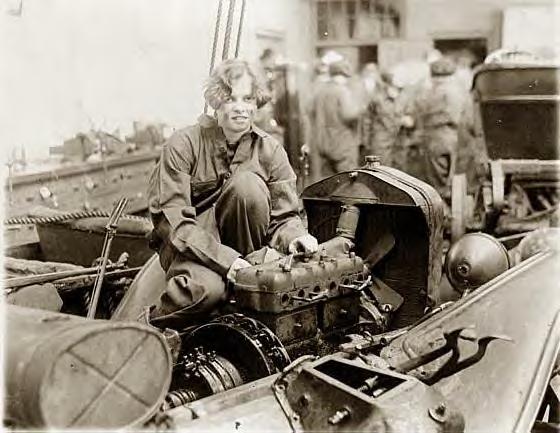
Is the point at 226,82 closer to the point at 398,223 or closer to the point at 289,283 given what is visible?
the point at 289,283

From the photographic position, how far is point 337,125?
912 centimetres

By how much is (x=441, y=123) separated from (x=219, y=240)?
599 cm

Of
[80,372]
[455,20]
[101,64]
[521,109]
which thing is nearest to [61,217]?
[101,64]

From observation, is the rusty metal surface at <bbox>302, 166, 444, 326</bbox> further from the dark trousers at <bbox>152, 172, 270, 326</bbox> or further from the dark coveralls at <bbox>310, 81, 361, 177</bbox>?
the dark coveralls at <bbox>310, 81, 361, 177</bbox>

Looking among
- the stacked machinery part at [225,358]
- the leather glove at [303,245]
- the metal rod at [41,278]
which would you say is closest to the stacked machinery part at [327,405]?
the stacked machinery part at [225,358]

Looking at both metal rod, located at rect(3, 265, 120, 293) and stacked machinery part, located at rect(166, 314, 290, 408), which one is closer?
stacked machinery part, located at rect(166, 314, 290, 408)

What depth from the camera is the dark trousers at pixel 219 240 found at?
7.96 ft

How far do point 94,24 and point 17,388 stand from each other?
5229mm

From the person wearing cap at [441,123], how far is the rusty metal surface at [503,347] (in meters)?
5.69

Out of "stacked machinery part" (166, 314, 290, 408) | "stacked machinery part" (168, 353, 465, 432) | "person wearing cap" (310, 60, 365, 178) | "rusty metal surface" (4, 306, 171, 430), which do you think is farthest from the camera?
"person wearing cap" (310, 60, 365, 178)

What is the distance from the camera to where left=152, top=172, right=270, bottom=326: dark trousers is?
243 cm

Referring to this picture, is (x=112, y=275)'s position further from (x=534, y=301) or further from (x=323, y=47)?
(x=323, y=47)

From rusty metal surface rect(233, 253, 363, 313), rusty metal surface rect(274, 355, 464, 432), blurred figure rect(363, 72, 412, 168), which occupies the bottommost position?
blurred figure rect(363, 72, 412, 168)

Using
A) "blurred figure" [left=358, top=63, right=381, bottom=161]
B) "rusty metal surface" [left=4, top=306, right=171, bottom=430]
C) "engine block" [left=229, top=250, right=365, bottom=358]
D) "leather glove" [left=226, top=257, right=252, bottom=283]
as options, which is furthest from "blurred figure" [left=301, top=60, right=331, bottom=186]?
"rusty metal surface" [left=4, top=306, right=171, bottom=430]
